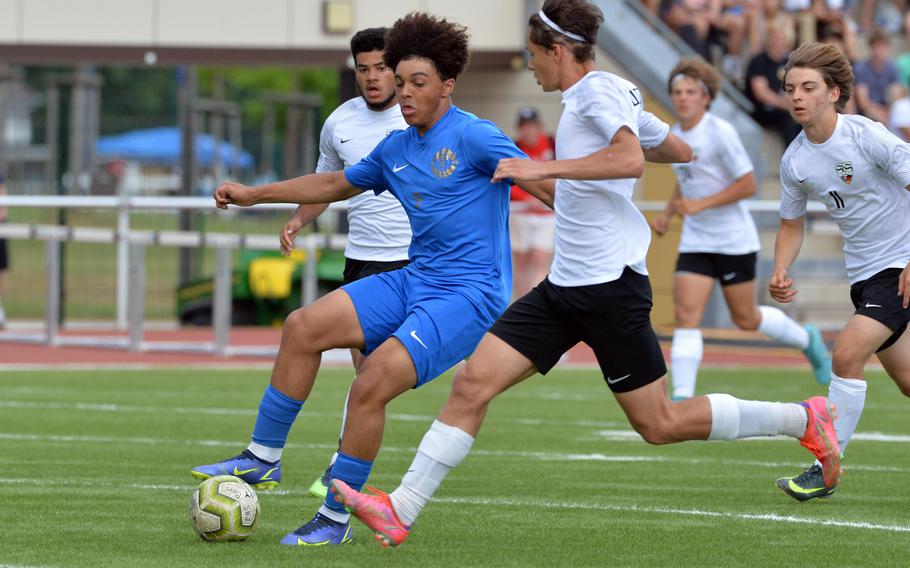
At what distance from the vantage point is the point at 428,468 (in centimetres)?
605

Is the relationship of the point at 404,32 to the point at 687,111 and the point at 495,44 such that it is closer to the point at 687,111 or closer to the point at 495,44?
the point at 687,111

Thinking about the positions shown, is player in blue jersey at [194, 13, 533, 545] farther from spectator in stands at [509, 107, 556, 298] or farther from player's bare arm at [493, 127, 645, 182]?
spectator in stands at [509, 107, 556, 298]

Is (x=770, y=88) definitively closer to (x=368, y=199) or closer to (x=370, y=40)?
(x=368, y=199)

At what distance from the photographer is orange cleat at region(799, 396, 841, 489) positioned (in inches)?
271

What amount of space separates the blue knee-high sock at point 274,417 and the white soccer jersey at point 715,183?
17.1 ft

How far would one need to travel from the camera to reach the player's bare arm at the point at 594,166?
19.2 ft

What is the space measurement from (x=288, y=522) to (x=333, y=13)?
42.4 feet

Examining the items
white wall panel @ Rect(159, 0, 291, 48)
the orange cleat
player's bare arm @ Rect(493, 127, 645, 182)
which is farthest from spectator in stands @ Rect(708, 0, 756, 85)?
player's bare arm @ Rect(493, 127, 645, 182)

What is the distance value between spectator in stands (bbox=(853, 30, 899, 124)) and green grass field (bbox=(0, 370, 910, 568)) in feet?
24.5

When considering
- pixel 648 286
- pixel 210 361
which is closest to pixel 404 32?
pixel 648 286

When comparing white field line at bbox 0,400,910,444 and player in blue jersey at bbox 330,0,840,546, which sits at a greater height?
player in blue jersey at bbox 330,0,840,546

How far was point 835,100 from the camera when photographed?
7.41 meters

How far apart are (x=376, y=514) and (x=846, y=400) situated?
9.57 ft

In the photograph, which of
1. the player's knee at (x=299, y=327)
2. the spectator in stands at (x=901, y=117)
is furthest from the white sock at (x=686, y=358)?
the spectator in stands at (x=901, y=117)
